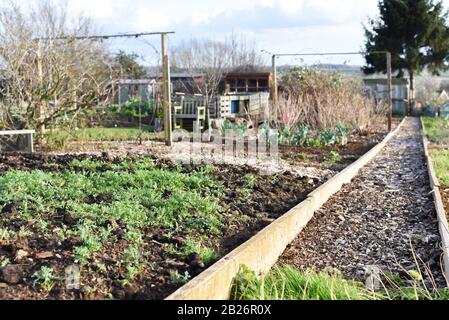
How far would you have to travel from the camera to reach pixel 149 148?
1200cm

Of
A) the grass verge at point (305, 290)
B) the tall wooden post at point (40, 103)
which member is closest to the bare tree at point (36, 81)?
the tall wooden post at point (40, 103)

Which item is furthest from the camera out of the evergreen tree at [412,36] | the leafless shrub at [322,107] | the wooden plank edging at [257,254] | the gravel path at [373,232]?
the evergreen tree at [412,36]

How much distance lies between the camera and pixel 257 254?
4.49 m

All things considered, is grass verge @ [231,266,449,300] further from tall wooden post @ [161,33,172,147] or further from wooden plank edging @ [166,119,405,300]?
tall wooden post @ [161,33,172,147]

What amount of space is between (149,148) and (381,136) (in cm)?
804

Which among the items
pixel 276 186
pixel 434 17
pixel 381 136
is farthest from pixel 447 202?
pixel 434 17

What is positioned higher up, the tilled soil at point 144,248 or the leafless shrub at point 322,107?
the leafless shrub at point 322,107

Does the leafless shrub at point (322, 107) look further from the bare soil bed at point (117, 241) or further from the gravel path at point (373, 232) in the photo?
the bare soil bed at point (117, 241)

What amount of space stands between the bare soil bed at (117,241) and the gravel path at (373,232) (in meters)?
0.43

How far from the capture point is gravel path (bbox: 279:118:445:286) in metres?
4.92

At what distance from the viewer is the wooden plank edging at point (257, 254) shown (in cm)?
341

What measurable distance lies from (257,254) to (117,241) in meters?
1.01

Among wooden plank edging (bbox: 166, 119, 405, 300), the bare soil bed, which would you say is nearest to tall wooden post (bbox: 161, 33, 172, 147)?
the bare soil bed
